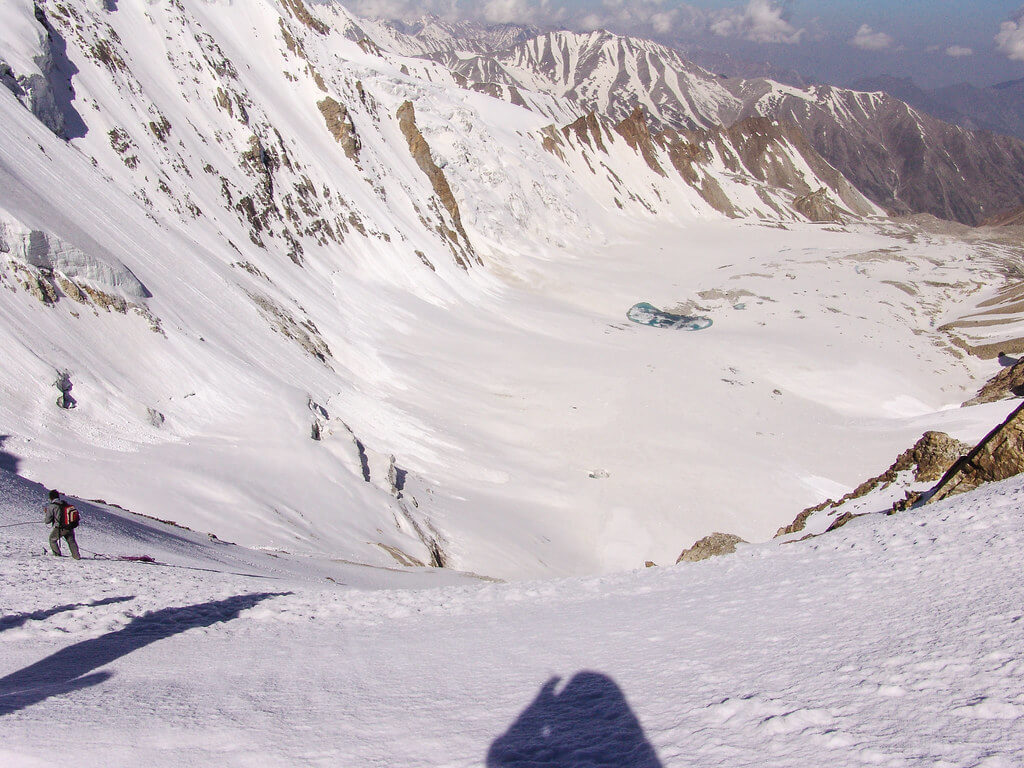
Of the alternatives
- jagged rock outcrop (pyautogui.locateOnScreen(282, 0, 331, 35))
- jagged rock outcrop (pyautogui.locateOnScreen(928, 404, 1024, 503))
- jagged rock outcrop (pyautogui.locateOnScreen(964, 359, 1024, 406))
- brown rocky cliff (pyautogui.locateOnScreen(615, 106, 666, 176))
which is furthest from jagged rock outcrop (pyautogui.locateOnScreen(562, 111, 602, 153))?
jagged rock outcrop (pyautogui.locateOnScreen(928, 404, 1024, 503))

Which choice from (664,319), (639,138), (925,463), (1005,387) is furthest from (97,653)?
(639,138)

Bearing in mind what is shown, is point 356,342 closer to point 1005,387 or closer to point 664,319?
point 664,319

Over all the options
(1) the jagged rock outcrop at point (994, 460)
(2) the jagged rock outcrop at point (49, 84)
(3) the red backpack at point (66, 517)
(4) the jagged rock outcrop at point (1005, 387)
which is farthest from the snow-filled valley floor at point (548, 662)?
(4) the jagged rock outcrop at point (1005, 387)

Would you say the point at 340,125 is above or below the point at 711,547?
above

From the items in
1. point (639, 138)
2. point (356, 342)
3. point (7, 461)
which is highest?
point (639, 138)

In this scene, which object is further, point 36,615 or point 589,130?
point 589,130

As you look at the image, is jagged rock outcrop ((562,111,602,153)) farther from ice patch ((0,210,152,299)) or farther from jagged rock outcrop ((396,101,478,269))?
ice patch ((0,210,152,299))

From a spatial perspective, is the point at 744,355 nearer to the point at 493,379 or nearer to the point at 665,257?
the point at 493,379
